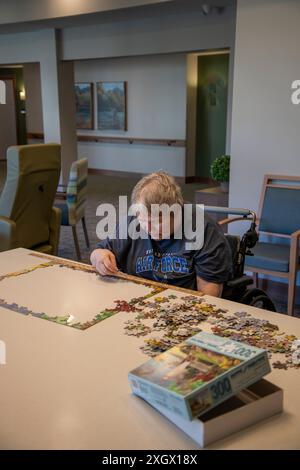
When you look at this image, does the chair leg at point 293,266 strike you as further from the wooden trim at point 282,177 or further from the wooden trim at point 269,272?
the wooden trim at point 282,177

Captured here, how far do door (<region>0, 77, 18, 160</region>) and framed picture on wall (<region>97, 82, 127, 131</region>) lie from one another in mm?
3628

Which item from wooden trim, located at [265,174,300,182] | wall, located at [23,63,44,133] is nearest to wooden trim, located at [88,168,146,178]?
wall, located at [23,63,44,133]

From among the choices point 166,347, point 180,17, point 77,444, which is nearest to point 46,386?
point 77,444

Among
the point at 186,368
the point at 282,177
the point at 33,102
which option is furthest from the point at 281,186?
the point at 33,102

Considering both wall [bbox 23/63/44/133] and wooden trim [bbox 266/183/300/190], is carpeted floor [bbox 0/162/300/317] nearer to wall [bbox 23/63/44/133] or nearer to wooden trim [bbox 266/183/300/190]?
wooden trim [bbox 266/183/300/190]

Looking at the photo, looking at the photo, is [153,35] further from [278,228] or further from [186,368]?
[186,368]

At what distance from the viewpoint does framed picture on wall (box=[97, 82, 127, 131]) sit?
33.3ft

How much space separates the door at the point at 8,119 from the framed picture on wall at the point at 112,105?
363cm

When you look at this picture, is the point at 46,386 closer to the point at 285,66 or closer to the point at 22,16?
the point at 285,66

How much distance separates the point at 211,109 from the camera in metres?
9.32

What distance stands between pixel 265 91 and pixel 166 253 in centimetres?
241

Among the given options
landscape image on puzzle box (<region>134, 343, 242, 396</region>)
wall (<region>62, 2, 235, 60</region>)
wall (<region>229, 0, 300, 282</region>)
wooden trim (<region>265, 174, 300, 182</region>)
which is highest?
wall (<region>62, 2, 235, 60</region>)

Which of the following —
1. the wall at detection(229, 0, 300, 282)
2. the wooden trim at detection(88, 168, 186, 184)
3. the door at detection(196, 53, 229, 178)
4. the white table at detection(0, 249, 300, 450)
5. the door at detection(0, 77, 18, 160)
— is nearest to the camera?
the white table at detection(0, 249, 300, 450)
